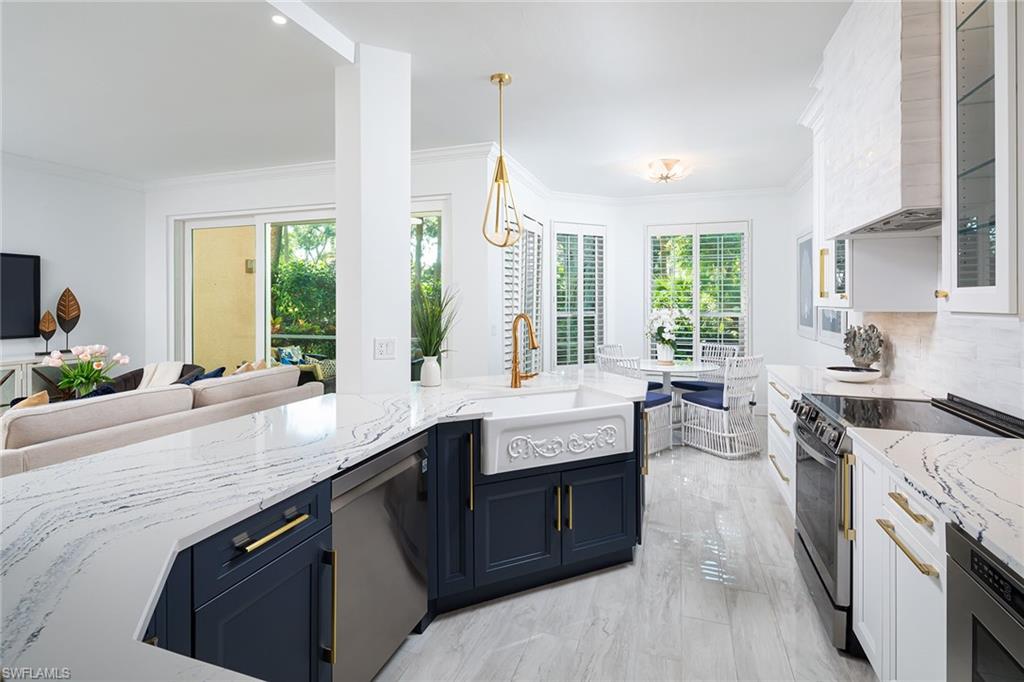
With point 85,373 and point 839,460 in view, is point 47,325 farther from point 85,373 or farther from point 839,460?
point 839,460

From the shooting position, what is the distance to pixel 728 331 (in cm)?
641

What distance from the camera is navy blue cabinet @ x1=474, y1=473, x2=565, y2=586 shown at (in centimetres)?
231

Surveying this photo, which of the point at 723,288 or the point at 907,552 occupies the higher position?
the point at 723,288

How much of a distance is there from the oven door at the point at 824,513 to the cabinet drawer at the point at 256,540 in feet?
5.88

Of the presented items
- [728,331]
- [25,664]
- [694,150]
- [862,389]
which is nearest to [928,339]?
[862,389]

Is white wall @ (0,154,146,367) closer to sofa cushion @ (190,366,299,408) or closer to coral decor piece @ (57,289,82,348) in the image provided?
coral decor piece @ (57,289,82,348)

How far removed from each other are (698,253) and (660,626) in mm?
5093

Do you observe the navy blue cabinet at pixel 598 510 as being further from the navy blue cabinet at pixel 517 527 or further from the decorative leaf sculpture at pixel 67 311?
the decorative leaf sculpture at pixel 67 311

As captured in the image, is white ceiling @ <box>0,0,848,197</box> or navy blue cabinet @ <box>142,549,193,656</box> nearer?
navy blue cabinet @ <box>142,549,193,656</box>

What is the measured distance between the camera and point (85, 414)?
7.48ft

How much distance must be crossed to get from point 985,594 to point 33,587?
1.69 meters

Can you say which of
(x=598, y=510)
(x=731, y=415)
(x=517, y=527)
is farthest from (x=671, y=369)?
(x=517, y=527)

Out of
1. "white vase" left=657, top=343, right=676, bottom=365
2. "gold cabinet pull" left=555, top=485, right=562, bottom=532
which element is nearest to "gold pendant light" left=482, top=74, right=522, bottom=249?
"gold cabinet pull" left=555, top=485, right=562, bottom=532

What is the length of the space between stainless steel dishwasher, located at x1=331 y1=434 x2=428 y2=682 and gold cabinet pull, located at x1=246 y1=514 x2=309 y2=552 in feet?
0.51
